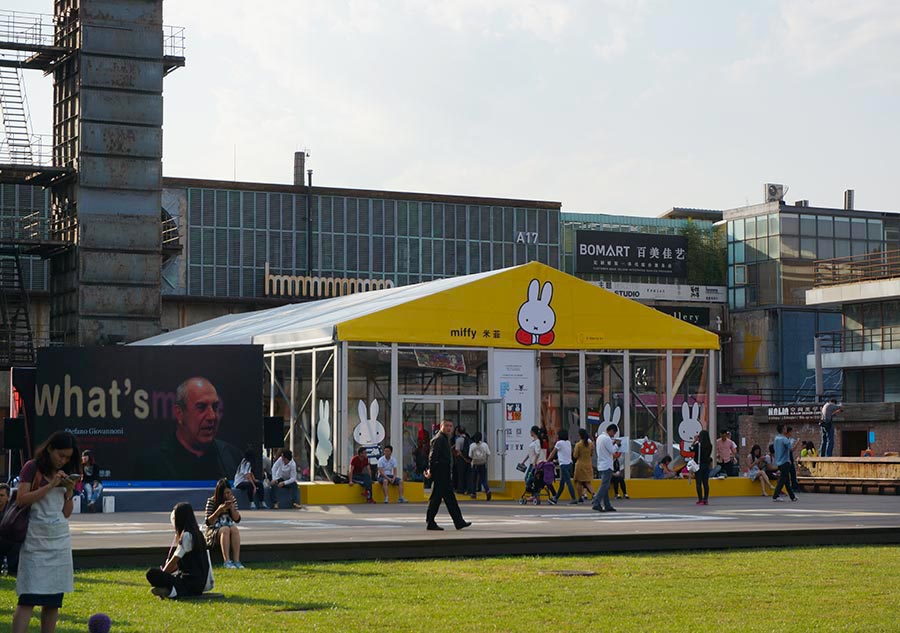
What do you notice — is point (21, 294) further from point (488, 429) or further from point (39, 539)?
point (39, 539)

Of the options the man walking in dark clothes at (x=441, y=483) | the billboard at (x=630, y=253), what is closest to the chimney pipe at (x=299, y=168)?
the billboard at (x=630, y=253)

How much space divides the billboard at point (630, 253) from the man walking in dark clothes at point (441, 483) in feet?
203

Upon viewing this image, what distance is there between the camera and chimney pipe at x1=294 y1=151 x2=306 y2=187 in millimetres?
81062

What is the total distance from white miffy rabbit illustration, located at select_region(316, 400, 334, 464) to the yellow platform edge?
92 cm

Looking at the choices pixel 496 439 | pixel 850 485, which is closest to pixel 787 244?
pixel 850 485

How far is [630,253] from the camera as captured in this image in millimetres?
85375

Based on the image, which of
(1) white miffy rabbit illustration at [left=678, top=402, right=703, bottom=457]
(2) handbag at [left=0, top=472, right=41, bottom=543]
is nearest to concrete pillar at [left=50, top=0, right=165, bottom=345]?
(1) white miffy rabbit illustration at [left=678, top=402, right=703, bottom=457]

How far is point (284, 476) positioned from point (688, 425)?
11.3 m

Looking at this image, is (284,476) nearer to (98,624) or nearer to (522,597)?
(522,597)

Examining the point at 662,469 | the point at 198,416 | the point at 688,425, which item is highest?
the point at 198,416

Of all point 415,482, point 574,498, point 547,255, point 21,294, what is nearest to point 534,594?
point 574,498

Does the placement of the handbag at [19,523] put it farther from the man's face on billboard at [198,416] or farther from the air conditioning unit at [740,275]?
the air conditioning unit at [740,275]

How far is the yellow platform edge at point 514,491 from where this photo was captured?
31127 millimetres

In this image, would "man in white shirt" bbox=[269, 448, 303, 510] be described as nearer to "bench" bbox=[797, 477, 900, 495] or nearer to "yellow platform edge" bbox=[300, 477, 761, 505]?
"yellow platform edge" bbox=[300, 477, 761, 505]
